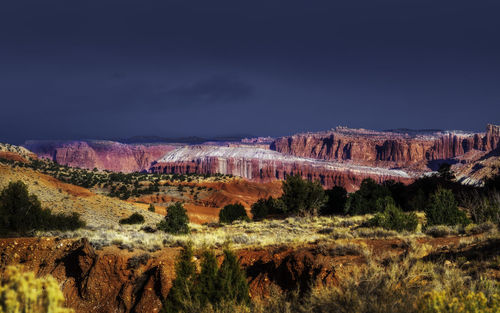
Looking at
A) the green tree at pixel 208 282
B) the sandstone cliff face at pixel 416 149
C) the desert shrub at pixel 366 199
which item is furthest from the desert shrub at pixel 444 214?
the sandstone cliff face at pixel 416 149

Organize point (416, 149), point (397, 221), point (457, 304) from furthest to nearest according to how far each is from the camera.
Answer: point (416, 149), point (397, 221), point (457, 304)

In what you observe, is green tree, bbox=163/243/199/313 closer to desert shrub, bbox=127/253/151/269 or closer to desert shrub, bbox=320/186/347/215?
desert shrub, bbox=127/253/151/269

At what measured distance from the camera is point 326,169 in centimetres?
13975

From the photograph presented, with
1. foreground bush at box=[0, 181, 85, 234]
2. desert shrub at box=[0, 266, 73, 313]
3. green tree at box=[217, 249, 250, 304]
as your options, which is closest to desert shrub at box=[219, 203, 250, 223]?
foreground bush at box=[0, 181, 85, 234]

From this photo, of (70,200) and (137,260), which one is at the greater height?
(137,260)

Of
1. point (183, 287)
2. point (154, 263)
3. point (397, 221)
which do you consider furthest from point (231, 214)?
point (183, 287)

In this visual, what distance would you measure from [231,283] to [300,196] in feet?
86.4

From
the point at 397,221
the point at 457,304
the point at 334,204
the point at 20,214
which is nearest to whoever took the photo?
the point at 457,304

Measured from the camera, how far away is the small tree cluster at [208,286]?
8312mm

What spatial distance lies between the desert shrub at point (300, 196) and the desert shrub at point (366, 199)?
6.81 metres

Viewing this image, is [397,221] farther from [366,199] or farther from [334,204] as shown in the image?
[334,204]

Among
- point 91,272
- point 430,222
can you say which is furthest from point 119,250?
point 430,222

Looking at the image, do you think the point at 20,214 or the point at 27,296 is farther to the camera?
the point at 20,214

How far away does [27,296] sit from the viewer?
3234 mm
